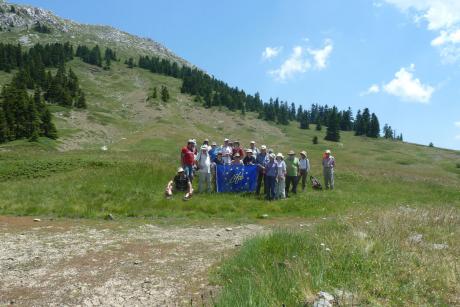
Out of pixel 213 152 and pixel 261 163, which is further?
pixel 213 152

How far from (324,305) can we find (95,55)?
200m

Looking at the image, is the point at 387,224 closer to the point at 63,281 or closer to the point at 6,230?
the point at 63,281

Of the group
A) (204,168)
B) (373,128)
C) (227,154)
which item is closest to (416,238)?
(204,168)

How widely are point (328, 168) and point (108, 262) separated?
17.4 metres

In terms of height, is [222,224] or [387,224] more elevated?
[387,224]

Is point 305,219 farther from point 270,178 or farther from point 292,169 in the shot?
point 292,169

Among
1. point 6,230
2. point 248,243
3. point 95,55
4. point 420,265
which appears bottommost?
point 6,230

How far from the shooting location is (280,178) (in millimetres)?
19609

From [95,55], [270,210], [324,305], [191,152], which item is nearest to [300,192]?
[270,210]

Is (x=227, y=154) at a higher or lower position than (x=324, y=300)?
Result: higher

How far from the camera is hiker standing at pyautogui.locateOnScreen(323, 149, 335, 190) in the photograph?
23866mm

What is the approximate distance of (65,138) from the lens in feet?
206

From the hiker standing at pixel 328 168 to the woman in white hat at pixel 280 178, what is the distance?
→ 16.3 ft

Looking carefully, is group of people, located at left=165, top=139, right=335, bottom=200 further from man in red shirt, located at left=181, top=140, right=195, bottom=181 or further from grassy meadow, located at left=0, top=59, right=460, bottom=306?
grassy meadow, located at left=0, top=59, right=460, bottom=306
